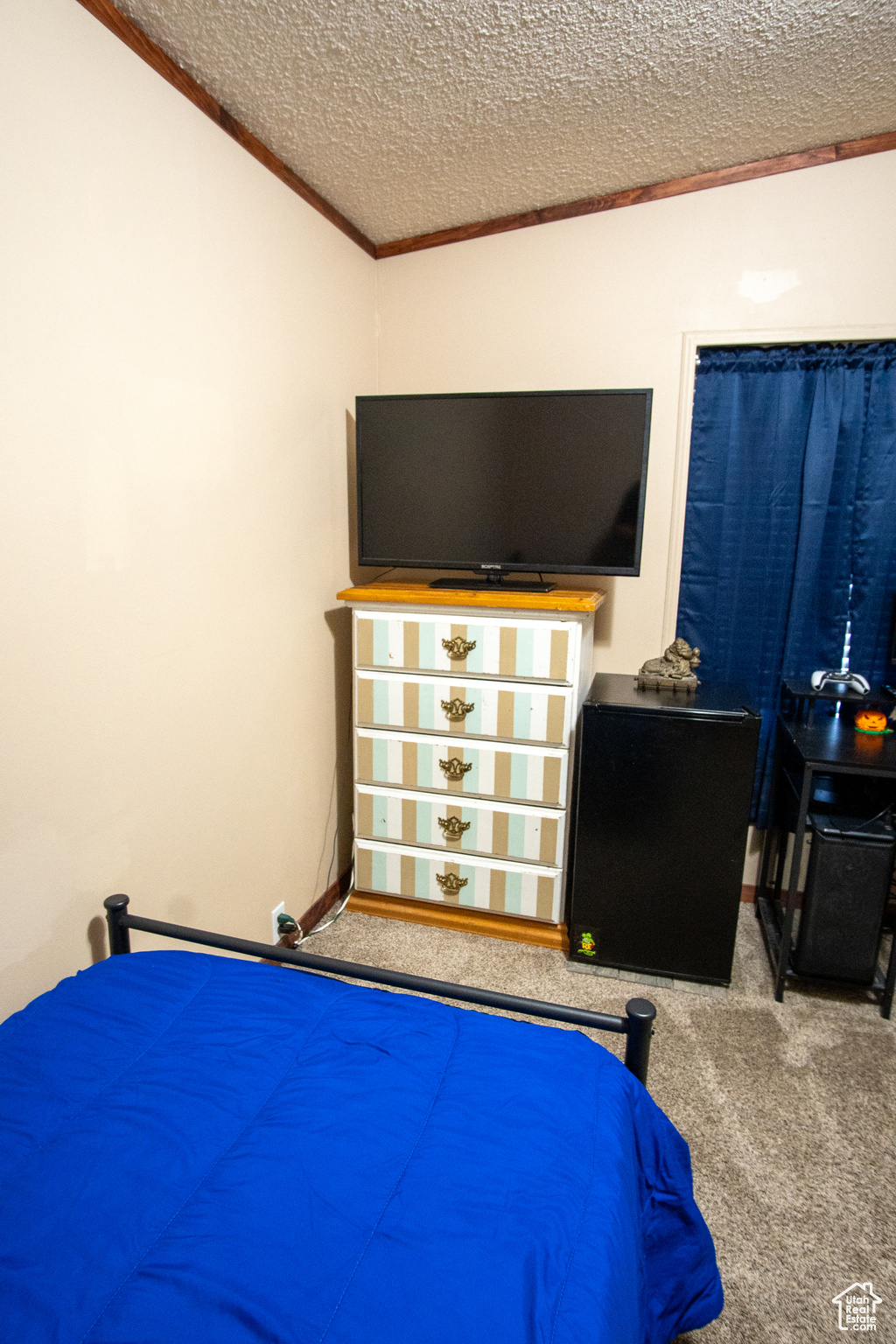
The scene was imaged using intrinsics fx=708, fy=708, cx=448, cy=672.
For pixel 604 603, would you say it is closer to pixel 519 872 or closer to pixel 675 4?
pixel 519 872

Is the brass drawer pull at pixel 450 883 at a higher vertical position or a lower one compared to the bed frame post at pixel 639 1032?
lower

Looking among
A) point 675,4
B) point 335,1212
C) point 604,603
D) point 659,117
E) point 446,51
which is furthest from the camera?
point 604,603

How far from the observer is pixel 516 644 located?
2.28m

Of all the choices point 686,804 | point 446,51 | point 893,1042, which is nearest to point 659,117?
point 446,51

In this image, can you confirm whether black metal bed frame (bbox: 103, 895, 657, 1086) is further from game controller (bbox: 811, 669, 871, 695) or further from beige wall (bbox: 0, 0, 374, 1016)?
game controller (bbox: 811, 669, 871, 695)

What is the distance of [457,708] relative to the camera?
2.37 metres

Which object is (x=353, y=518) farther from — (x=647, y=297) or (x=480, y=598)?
(x=647, y=297)

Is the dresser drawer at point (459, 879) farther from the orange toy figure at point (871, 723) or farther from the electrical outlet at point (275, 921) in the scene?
the orange toy figure at point (871, 723)

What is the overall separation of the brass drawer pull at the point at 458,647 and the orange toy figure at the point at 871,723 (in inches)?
49.7

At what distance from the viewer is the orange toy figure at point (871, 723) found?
223 centimetres

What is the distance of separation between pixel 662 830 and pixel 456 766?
690 millimetres

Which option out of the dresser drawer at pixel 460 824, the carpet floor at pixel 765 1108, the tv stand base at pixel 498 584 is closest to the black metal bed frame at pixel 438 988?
the carpet floor at pixel 765 1108

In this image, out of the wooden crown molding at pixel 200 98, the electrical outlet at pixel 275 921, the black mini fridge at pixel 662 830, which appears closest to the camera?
the wooden crown molding at pixel 200 98

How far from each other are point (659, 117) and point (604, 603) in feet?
4.86
